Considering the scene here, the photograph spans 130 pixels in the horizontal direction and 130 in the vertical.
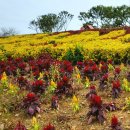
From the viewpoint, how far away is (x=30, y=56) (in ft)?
44.8

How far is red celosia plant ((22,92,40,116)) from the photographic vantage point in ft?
22.4

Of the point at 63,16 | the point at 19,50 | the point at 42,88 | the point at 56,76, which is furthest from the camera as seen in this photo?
the point at 63,16

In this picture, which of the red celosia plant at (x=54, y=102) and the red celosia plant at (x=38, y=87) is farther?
the red celosia plant at (x=38, y=87)

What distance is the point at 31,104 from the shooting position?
6855 mm

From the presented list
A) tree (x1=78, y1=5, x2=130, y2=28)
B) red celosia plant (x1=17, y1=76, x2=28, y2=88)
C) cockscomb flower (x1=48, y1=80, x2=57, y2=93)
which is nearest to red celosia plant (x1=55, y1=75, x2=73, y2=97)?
cockscomb flower (x1=48, y1=80, x2=57, y2=93)

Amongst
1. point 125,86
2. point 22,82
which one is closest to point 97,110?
point 125,86

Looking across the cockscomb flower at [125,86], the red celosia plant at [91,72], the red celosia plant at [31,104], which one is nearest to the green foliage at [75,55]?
the red celosia plant at [91,72]

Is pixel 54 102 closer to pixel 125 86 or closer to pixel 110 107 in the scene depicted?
pixel 110 107

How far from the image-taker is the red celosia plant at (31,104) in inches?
268

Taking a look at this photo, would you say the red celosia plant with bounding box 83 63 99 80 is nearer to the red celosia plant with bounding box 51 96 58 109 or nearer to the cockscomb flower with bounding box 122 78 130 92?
the cockscomb flower with bounding box 122 78 130 92

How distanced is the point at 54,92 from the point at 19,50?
6.82m

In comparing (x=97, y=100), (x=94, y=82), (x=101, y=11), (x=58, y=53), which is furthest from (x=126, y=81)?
(x=101, y=11)

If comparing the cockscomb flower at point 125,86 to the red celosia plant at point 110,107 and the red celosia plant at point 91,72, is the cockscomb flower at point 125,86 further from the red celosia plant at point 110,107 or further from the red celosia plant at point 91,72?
the red celosia plant at point 91,72

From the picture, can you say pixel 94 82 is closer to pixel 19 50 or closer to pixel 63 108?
pixel 63 108
